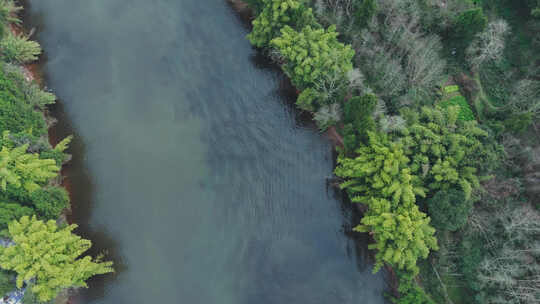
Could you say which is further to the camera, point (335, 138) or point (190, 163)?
point (335, 138)

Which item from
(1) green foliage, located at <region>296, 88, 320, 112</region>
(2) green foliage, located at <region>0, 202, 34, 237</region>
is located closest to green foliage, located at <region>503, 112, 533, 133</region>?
(1) green foliage, located at <region>296, 88, 320, 112</region>

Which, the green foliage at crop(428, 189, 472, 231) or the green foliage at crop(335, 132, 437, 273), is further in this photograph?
the green foliage at crop(428, 189, 472, 231)

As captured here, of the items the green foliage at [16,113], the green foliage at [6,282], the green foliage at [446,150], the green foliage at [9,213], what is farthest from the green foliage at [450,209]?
the green foliage at [16,113]

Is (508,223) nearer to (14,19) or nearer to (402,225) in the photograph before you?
(402,225)

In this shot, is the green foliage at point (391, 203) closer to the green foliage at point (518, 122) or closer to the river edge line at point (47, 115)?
the green foliage at point (518, 122)

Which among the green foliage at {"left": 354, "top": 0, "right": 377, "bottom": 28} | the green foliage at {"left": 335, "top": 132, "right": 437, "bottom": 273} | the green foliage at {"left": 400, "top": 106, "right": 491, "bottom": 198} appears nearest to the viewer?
the green foliage at {"left": 335, "top": 132, "right": 437, "bottom": 273}

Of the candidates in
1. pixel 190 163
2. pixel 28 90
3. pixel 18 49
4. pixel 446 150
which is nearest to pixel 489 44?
pixel 446 150

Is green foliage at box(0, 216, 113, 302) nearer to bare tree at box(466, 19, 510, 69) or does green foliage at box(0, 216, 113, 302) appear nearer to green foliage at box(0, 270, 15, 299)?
green foliage at box(0, 270, 15, 299)

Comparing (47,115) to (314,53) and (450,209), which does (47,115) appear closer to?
(314,53)
